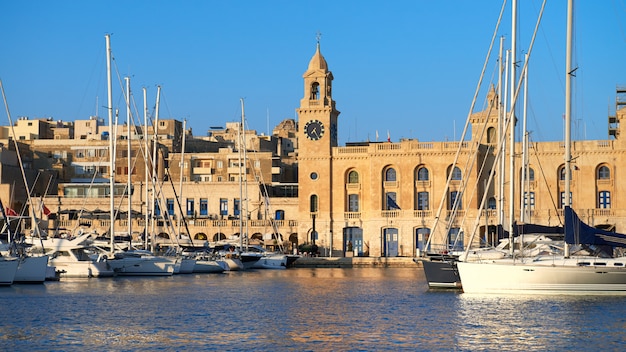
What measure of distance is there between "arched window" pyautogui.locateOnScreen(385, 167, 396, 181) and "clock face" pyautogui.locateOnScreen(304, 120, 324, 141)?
6.12 metres

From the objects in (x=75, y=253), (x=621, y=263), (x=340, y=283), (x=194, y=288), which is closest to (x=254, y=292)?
(x=194, y=288)

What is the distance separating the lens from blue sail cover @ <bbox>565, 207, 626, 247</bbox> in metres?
37.9

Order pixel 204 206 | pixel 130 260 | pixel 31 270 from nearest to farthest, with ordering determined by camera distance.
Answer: pixel 31 270 → pixel 130 260 → pixel 204 206

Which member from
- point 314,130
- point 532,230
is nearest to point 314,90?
point 314,130

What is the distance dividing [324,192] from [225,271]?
18201 millimetres

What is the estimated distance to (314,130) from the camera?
84.6 meters

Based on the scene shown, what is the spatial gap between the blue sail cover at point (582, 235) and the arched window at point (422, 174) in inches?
1703

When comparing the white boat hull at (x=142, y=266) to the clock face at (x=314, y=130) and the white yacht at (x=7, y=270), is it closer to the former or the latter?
the white yacht at (x=7, y=270)

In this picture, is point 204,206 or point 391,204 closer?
point 391,204

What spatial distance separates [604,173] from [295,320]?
1928 inches

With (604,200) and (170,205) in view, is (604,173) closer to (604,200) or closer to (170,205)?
(604,200)

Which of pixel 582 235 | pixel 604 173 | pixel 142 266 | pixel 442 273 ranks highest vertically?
pixel 604 173

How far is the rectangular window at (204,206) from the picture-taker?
91.8m

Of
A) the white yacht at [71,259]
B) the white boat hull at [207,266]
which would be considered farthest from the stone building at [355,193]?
the white yacht at [71,259]
